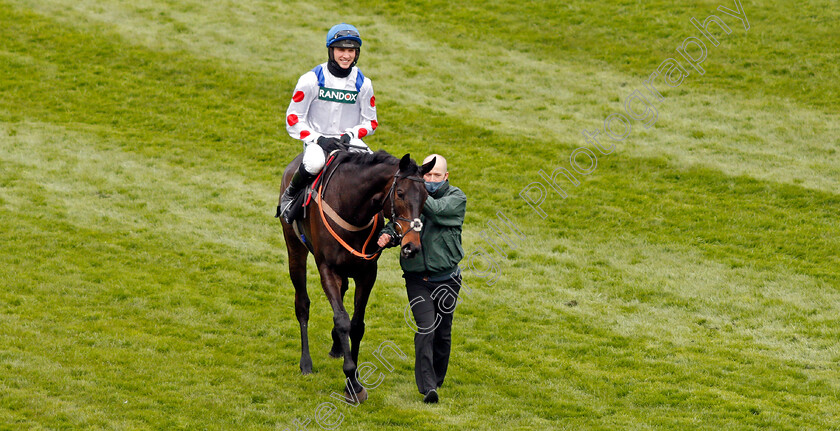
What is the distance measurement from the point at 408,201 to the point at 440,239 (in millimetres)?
1074

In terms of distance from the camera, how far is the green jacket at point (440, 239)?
313 inches

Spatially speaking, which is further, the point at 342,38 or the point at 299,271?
the point at 299,271

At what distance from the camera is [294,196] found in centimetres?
865

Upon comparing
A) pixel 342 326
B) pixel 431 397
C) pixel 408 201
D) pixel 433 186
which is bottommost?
pixel 431 397

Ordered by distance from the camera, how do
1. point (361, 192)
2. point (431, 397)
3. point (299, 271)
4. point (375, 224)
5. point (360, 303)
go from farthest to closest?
point (299, 271)
point (360, 303)
point (431, 397)
point (375, 224)
point (361, 192)

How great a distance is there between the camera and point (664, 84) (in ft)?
71.3

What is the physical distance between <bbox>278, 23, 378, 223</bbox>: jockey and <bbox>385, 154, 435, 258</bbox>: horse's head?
1463 millimetres

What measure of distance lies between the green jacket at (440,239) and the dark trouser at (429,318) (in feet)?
0.47

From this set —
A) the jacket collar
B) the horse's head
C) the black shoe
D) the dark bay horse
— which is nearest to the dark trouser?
the black shoe

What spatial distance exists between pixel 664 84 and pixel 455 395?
15.5 metres

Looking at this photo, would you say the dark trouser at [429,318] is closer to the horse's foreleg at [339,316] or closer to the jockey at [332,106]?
the horse's foreleg at [339,316]

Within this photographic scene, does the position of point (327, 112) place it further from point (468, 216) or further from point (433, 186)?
point (468, 216)

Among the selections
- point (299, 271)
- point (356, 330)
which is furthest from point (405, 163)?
point (299, 271)

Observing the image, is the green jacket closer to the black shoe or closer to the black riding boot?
the black shoe
